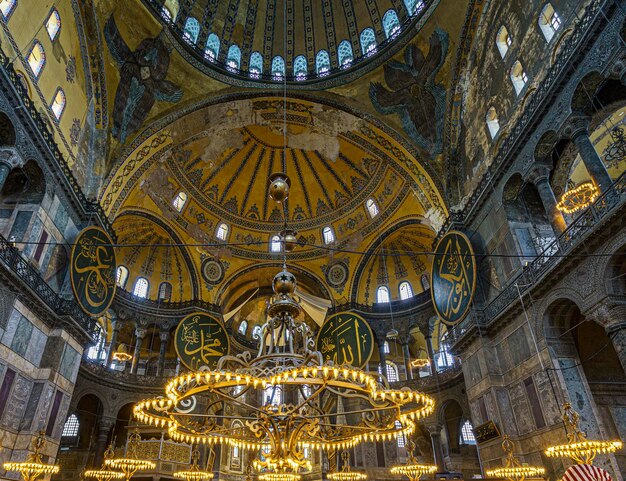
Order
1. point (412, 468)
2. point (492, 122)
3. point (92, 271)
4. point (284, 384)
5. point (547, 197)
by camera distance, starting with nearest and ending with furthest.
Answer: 1. point (284, 384)
2. point (412, 468)
3. point (547, 197)
4. point (92, 271)
5. point (492, 122)

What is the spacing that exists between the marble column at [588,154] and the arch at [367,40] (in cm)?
868

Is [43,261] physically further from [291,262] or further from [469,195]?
[469,195]

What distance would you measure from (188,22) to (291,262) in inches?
380

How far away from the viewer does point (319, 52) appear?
16.0m

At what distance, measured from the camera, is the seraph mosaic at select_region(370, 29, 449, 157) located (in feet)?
43.2

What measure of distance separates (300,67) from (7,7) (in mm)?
9642

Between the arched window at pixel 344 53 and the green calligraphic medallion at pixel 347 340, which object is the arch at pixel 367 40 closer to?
the arched window at pixel 344 53

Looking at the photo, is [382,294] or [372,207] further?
[382,294]

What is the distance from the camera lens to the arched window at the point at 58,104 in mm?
10266

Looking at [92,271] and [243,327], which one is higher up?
[243,327]

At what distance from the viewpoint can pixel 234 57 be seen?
51.1 feet

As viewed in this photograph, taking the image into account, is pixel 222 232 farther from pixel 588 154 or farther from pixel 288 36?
pixel 588 154

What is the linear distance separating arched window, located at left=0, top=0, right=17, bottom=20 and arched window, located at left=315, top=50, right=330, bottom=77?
9595 mm

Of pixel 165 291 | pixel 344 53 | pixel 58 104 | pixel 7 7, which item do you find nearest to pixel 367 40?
pixel 344 53
